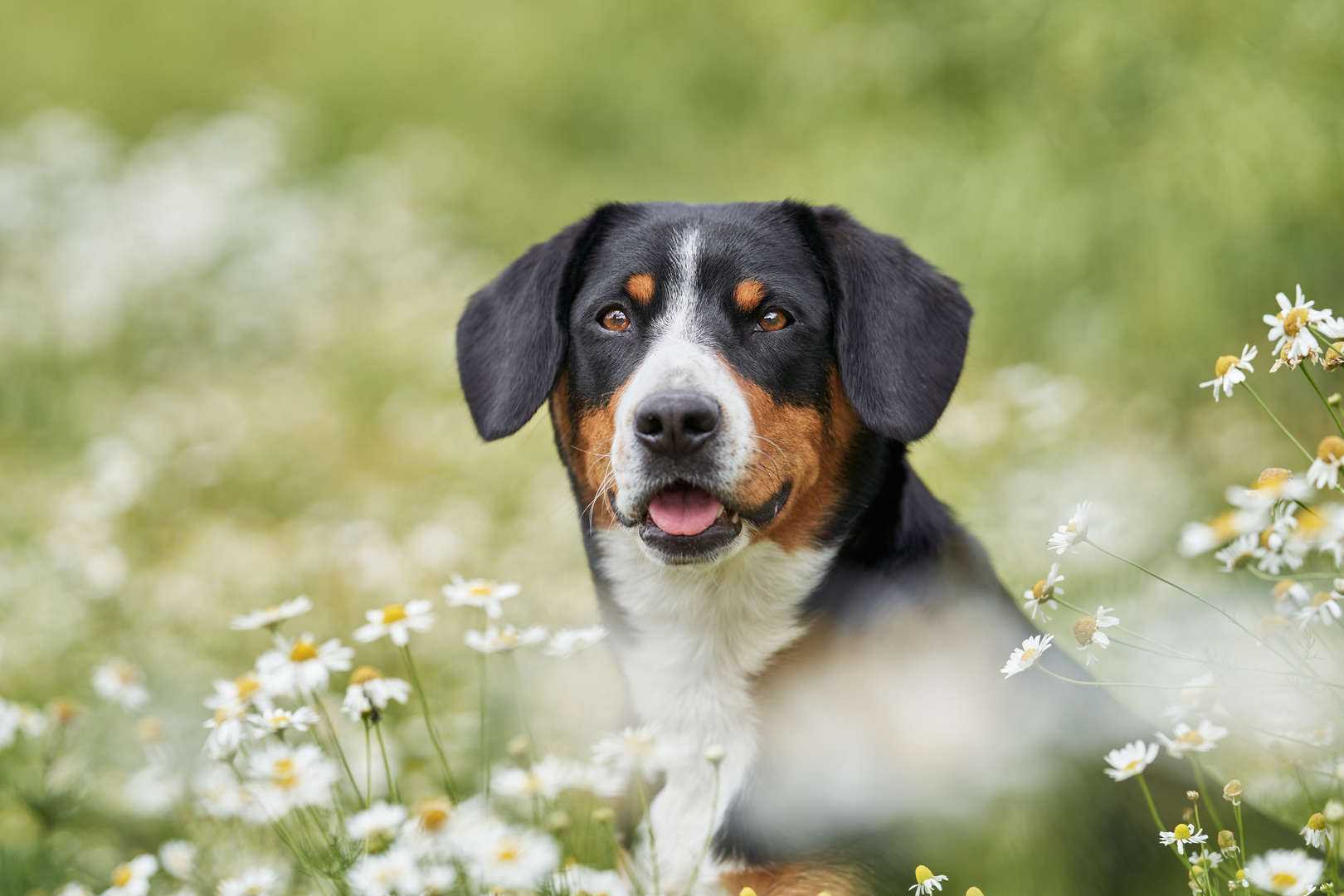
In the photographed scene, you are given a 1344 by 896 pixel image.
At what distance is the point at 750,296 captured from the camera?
2574 millimetres

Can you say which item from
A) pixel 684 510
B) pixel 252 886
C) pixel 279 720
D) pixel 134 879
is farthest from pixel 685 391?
pixel 134 879

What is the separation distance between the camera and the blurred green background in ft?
14.0

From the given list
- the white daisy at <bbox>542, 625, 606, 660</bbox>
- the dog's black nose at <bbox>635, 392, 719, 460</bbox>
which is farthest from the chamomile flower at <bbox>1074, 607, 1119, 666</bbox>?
the white daisy at <bbox>542, 625, 606, 660</bbox>

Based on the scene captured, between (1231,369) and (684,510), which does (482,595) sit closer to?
(684,510)

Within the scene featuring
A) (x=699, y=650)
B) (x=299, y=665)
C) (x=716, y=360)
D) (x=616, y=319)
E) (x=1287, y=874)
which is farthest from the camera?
(x=616, y=319)

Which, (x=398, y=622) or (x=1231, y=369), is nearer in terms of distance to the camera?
(x=1231, y=369)

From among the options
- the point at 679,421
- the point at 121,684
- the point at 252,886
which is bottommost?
the point at 121,684

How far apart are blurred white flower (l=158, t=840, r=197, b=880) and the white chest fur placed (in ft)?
3.30

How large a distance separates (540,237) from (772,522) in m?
8.04

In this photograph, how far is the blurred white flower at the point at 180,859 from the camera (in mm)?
2328

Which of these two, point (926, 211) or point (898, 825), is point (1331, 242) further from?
point (898, 825)

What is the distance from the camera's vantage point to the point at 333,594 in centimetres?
475

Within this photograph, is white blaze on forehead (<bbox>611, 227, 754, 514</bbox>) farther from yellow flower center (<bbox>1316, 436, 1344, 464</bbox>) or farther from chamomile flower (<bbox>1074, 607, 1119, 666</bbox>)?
yellow flower center (<bbox>1316, 436, 1344, 464</bbox>)

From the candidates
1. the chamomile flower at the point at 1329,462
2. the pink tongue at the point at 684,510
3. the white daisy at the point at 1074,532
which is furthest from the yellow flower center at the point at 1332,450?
the pink tongue at the point at 684,510
